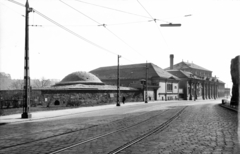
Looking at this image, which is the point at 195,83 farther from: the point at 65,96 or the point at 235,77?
the point at 65,96

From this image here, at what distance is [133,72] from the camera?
75.1m

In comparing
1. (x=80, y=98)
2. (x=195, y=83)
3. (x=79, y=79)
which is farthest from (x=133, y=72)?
(x=80, y=98)

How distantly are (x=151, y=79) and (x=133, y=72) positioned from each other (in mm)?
8552

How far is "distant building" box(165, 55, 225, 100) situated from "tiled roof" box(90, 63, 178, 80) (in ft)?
33.5

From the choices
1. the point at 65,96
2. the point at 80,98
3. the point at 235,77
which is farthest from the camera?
the point at 80,98

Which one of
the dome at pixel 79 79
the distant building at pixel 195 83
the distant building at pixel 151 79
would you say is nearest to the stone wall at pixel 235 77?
the distant building at pixel 151 79

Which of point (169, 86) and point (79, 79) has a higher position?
point (79, 79)

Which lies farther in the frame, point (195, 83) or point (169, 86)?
point (195, 83)

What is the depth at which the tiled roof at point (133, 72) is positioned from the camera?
230 ft

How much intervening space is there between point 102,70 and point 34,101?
58.5 meters

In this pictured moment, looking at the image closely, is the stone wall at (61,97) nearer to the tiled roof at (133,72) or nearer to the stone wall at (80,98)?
the stone wall at (80,98)

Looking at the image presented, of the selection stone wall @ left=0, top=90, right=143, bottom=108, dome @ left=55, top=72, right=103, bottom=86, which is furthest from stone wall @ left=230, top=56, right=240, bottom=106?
dome @ left=55, top=72, right=103, bottom=86

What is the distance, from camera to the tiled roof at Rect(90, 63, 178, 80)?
7006 cm

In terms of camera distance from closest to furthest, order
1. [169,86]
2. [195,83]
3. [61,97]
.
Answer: [61,97]
[169,86]
[195,83]
